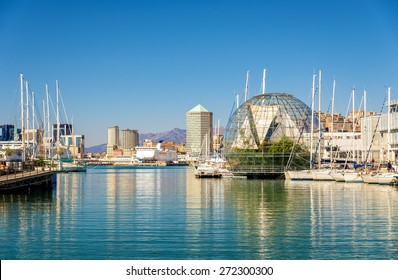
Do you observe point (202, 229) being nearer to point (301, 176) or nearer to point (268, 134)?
point (301, 176)

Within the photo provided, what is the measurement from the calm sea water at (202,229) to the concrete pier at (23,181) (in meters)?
8.63

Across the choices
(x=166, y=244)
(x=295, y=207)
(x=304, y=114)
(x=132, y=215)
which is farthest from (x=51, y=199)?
(x=304, y=114)

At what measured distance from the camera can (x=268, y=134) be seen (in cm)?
10050

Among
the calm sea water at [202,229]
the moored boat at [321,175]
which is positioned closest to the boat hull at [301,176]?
the moored boat at [321,175]

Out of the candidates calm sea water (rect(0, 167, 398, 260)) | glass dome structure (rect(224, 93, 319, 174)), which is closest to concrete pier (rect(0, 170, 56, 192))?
calm sea water (rect(0, 167, 398, 260))

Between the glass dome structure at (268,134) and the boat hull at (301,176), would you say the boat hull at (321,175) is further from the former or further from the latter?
the glass dome structure at (268,134)

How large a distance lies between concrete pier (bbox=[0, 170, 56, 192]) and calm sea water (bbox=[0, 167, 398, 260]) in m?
8.63

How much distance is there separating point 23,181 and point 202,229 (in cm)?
3412

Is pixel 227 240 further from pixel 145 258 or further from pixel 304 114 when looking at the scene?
pixel 304 114

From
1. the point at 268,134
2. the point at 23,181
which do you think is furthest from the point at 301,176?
the point at 23,181

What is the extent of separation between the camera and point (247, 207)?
141 ft

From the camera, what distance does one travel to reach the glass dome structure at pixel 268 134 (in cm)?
9588

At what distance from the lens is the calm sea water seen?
24.5 m

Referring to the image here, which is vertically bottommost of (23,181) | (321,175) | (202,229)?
(202,229)
